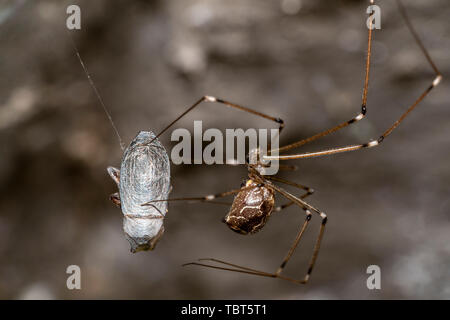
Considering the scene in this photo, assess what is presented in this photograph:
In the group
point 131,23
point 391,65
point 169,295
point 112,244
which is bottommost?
point 169,295

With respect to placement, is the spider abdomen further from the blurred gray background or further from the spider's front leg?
the blurred gray background

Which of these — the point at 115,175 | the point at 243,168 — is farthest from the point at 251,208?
the point at 243,168

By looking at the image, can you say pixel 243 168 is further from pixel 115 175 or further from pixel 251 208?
pixel 115 175

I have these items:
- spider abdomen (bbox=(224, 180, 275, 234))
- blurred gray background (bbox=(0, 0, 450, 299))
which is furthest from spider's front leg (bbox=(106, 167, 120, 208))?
blurred gray background (bbox=(0, 0, 450, 299))

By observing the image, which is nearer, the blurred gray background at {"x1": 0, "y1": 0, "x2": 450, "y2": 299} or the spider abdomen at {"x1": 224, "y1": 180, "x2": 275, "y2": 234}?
the spider abdomen at {"x1": 224, "y1": 180, "x2": 275, "y2": 234}

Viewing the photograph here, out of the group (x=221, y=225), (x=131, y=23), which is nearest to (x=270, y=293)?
(x=221, y=225)

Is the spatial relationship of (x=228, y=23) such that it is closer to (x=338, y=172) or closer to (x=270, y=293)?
(x=338, y=172)
